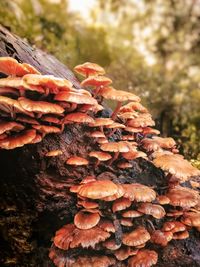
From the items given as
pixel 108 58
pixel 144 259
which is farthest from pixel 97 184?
pixel 108 58

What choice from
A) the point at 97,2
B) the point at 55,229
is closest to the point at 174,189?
the point at 55,229

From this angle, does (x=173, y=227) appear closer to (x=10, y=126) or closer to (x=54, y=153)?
(x=54, y=153)

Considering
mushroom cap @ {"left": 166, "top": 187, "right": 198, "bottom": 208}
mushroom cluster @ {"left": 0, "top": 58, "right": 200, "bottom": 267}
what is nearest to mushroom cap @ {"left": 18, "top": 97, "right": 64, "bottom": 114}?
mushroom cluster @ {"left": 0, "top": 58, "right": 200, "bottom": 267}

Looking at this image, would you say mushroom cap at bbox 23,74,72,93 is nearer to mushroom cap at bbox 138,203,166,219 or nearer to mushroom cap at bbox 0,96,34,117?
mushroom cap at bbox 0,96,34,117

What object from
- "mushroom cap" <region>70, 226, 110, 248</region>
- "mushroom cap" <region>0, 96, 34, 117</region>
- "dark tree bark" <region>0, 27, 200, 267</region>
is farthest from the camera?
"dark tree bark" <region>0, 27, 200, 267</region>

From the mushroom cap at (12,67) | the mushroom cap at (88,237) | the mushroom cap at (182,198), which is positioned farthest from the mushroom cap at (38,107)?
the mushroom cap at (182,198)

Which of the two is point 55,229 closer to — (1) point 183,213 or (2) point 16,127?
(2) point 16,127
